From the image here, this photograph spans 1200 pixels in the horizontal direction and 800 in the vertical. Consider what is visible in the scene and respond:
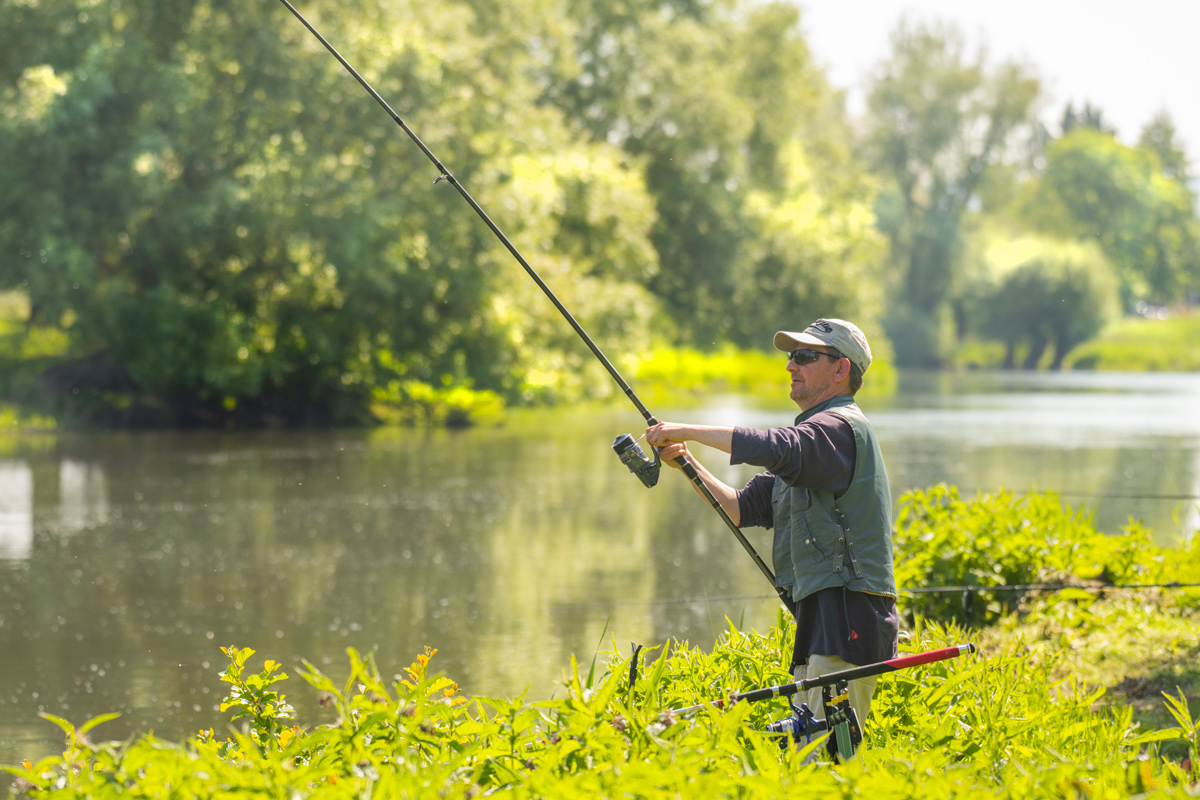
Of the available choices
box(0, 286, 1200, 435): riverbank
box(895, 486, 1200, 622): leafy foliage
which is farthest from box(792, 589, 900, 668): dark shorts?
box(0, 286, 1200, 435): riverbank

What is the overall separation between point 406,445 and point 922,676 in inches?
700

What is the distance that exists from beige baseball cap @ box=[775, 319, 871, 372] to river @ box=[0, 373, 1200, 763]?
1.74 m

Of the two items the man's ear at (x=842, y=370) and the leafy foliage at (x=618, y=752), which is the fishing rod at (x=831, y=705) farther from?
the man's ear at (x=842, y=370)

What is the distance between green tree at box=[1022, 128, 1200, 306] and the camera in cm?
5491

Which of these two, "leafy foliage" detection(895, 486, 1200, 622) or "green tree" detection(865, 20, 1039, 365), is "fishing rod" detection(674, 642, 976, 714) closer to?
"leafy foliage" detection(895, 486, 1200, 622)

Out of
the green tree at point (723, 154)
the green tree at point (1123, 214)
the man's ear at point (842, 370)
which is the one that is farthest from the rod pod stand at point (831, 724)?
the green tree at point (1123, 214)

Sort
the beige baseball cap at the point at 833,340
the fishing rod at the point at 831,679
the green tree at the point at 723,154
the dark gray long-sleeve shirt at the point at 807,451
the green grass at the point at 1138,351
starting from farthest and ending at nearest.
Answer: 1. the green grass at the point at 1138,351
2. the green tree at the point at 723,154
3. the beige baseball cap at the point at 833,340
4. the dark gray long-sleeve shirt at the point at 807,451
5. the fishing rod at the point at 831,679

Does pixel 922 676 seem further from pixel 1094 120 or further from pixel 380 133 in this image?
pixel 1094 120

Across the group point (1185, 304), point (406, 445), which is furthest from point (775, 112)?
point (1185, 304)

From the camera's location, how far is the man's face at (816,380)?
3660 millimetres

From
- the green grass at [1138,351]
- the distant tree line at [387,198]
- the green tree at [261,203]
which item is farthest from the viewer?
the green grass at [1138,351]

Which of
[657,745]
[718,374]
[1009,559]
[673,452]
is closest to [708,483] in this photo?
[673,452]

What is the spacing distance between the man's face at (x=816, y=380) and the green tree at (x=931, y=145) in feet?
164

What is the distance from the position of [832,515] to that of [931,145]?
5174 centimetres
